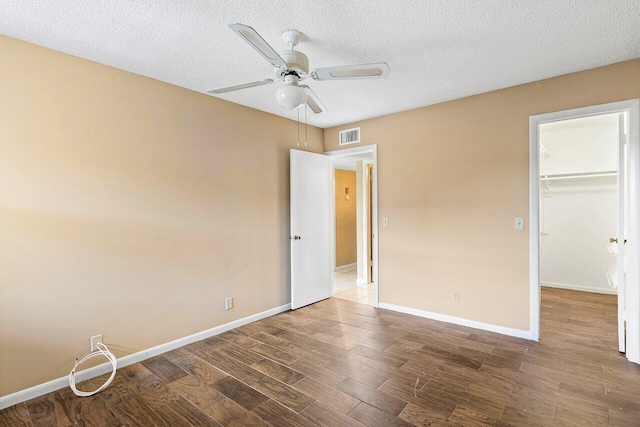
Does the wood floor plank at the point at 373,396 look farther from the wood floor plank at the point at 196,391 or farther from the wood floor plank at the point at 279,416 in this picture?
the wood floor plank at the point at 196,391

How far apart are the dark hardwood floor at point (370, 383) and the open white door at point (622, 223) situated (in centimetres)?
Answer: 25

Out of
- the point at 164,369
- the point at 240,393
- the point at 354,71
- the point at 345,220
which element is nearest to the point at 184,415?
the point at 240,393

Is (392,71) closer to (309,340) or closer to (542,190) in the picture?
(309,340)

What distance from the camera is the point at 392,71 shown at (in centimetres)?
282

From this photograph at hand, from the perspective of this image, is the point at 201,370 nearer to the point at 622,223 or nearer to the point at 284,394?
the point at 284,394

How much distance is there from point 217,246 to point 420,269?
2410 millimetres

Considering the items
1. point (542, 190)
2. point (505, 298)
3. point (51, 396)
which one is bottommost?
point (51, 396)

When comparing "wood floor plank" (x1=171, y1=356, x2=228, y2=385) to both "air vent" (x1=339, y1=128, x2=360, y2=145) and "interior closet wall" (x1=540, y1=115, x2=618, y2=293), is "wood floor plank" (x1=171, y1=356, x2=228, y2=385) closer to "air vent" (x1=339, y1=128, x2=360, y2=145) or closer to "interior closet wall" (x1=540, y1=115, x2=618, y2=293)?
"air vent" (x1=339, y1=128, x2=360, y2=145)

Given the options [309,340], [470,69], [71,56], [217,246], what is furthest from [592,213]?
[71,56]

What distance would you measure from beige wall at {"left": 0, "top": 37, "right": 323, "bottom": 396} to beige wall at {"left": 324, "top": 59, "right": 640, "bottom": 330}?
1.77 m

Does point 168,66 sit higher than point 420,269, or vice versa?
point 168,66

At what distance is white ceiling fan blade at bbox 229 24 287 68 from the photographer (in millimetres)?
1560

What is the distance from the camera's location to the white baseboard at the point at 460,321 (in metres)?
3.22

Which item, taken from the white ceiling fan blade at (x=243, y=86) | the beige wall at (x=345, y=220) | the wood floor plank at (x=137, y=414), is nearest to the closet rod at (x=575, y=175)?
the beige wall at (x=345, y=220)
